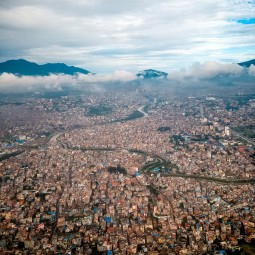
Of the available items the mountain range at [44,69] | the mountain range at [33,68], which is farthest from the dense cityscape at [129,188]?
the mountain range at [44,69]

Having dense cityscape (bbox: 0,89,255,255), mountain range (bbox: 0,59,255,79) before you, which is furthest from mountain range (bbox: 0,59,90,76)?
dense cityscape (bbox: 0,89,255,255)

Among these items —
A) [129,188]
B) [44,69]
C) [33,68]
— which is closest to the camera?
[129,188]

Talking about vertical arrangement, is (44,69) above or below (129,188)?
above

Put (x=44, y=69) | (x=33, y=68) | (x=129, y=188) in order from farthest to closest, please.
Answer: (x=44, y=69)
(x=33, y=68)
(x=129, y=188)

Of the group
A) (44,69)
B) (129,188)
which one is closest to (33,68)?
(44,69)

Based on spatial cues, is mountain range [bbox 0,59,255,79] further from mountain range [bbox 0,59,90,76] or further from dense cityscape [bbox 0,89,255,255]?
dense cityscape [bbox 0,89,255,255]

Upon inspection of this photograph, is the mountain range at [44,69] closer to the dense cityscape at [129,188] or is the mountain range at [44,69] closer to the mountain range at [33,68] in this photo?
the mountain range at [33,68]

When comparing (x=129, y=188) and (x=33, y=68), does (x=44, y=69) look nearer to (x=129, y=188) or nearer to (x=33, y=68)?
(x=33, y=68)

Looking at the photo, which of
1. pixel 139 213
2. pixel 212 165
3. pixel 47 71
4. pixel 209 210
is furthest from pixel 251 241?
pixel 47 71
